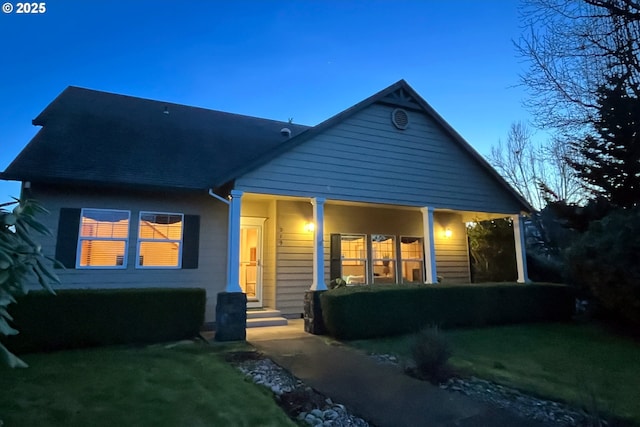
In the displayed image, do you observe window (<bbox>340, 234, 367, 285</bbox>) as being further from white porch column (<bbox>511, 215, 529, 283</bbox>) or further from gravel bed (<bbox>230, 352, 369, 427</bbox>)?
gravel bed (<bbox>230, 352, 369, 427</bbox>)

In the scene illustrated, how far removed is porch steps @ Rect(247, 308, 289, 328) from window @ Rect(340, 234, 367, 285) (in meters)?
2.62

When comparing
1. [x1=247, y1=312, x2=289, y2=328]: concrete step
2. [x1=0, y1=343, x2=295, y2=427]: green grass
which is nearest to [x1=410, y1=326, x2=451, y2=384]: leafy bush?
[x1=0, y1=343, x2=295, y2=427]: green grass

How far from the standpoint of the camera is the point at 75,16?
9.02 metres

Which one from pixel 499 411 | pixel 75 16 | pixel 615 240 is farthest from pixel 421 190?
pixel 75 16

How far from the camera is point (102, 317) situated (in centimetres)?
649

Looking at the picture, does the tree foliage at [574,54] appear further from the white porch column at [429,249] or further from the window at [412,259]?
the window at [412,259]

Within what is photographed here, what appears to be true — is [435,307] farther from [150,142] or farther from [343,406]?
[150,142]

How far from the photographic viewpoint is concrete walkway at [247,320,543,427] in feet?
11.6

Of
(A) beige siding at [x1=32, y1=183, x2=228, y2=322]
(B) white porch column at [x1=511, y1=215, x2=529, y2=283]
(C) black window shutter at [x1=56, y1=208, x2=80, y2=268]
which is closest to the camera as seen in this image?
(C) black window shutter at [x1=56, y1=208, x2=80, y2=268]

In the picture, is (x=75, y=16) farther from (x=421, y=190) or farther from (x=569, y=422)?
(x=569, y=422)

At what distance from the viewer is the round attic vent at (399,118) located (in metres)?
9.90

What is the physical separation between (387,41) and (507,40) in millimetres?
3376

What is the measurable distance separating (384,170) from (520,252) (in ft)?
17.1

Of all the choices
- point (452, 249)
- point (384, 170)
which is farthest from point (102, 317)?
point (452, 249)
